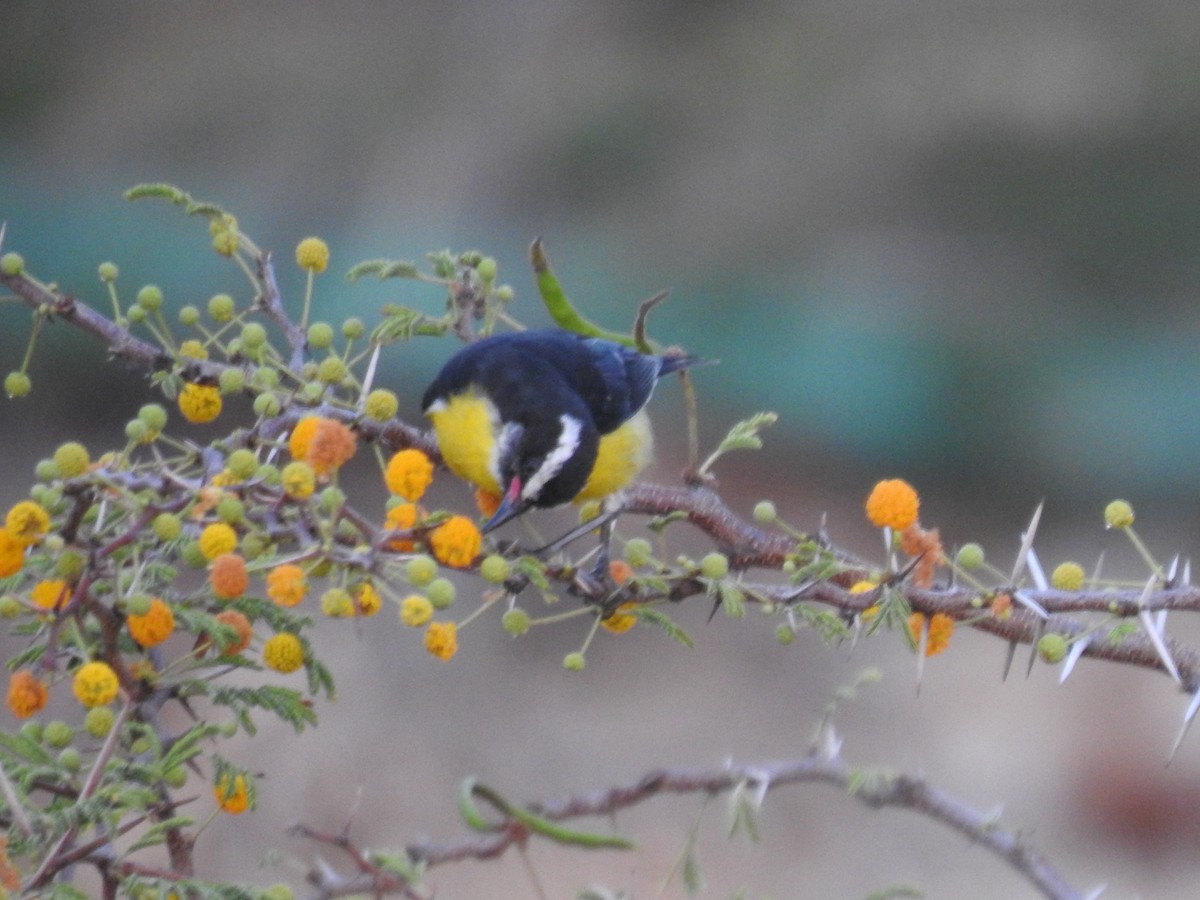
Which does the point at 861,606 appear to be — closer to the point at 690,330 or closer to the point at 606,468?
the point at 606,468

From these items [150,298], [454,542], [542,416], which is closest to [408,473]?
[454,542]

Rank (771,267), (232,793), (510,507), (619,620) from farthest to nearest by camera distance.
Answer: (771,267), (510,507), (619,620), (232,793)

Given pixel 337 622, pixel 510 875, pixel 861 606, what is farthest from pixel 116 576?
pixel 337 622

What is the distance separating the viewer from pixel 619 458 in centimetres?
122

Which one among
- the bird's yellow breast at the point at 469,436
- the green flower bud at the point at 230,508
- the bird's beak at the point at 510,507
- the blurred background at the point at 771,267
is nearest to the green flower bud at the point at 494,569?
the green flower bud at the point at 230,508

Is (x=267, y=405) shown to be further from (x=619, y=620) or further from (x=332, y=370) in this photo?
(x=619, y=620)

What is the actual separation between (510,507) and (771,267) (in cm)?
101

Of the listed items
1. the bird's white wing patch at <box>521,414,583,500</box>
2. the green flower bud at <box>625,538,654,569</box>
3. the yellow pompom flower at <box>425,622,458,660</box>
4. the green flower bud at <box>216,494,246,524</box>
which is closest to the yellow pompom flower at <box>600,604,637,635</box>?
the green flower bud at <box>625,538,654,569</box>

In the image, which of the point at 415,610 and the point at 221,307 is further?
the point at 221,307

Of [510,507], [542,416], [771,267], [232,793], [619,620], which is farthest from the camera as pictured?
Result: [771,267]

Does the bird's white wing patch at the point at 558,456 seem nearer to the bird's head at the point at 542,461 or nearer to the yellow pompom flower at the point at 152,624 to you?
the bird's head at the point at 542,461

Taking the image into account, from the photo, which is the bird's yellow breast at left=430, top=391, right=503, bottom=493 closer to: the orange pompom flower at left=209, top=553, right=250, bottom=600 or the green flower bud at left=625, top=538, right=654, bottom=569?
the green flower bud at left=625, top=538, right=654, bottom=569

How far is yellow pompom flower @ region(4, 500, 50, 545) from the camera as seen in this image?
476 millimetres

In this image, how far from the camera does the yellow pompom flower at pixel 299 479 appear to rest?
0.50 metres
